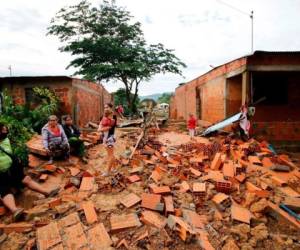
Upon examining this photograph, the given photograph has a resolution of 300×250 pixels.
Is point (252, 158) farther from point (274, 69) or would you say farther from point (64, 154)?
point (64, 154)

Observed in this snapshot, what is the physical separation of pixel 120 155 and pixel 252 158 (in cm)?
406

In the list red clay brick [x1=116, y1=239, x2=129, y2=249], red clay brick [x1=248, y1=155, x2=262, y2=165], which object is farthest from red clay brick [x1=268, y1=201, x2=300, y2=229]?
red clay brick [x1=116, y1=239, x2=129, y2=249]

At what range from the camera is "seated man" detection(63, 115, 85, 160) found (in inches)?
276

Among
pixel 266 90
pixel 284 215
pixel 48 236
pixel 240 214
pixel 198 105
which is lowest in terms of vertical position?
pixel 284 215

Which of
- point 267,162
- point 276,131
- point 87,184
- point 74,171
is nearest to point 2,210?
point 87,184

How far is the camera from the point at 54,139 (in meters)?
6.25

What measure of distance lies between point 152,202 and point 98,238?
4.12 ft

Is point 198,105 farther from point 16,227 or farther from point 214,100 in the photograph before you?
point 16,227

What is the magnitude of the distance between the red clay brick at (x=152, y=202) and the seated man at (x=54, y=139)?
2789 millimetres

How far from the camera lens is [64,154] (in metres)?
6.68

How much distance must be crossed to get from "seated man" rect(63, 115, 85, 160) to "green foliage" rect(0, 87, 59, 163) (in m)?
1.25

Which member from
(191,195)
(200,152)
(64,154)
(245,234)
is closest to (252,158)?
(200,152)

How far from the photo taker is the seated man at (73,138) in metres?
7.00

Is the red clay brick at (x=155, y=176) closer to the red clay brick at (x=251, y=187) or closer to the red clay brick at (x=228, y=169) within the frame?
the red clay brick at (x=228, y=169)
